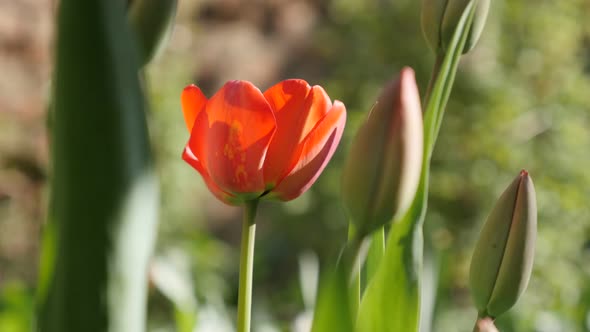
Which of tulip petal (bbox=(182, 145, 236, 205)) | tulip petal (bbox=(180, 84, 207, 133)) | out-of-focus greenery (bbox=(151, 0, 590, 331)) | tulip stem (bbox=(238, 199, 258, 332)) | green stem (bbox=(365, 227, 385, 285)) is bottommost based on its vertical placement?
out-of-focus greenery (bbox=(151, 0, 590, 331))

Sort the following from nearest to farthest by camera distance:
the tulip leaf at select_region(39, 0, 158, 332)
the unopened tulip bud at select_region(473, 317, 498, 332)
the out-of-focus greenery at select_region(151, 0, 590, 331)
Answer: the tulip leaf at select_region(39, 0, 158, 332)
the unopened tulip bud at select_region(473, 317, 498, 332)
the out-of-focus greenery at select_region(151, 0, 590, 331)

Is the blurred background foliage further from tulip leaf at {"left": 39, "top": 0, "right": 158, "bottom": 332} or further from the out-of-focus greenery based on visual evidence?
tulip leaf at {"left": 39, "top": 0, "right": 158, "bottom": 332}

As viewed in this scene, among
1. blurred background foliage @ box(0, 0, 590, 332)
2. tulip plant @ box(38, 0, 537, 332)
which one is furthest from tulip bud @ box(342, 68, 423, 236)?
blurred background foliage @ box(0, 0, 590, 332)

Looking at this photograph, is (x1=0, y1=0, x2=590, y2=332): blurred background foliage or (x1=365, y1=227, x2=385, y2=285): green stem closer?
(x1=365, y1=227, x2=385, y2=285): green stem

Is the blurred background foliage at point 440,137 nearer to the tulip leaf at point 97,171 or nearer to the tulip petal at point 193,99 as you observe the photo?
the tulip petal at point 193,99

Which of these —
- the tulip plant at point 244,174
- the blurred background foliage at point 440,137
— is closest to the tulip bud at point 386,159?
the tulip plant at point 244,174

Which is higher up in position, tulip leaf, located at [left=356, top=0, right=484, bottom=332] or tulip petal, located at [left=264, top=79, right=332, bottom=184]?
tulip petal, located at [left=264, top=79, right=332, bottom=184]

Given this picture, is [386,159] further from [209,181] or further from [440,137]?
[440,137]

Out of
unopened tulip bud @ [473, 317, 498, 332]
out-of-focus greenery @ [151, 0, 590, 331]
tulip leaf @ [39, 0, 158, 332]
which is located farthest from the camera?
out-of-focus greenery @ [151, 0, 590, 331]
